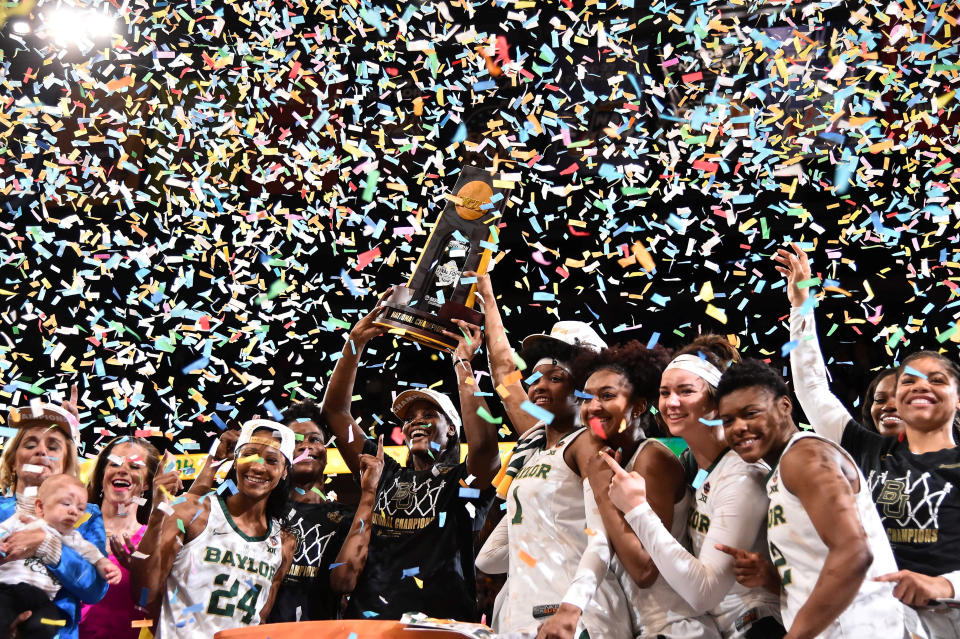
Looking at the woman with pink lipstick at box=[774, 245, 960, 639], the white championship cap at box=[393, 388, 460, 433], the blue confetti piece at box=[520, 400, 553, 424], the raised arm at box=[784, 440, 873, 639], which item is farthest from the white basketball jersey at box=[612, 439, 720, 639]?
the white championship cap at box=[393, 388, 460, 433]

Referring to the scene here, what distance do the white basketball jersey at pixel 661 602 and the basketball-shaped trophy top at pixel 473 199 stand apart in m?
1.37

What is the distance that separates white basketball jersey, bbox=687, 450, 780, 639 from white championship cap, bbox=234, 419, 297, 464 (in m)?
1.71

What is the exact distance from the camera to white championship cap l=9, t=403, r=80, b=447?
3.87 m

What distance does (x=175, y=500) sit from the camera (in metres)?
3.60

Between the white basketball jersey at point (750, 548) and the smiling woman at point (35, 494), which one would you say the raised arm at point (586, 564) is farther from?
the smiling woman at point (35, 494)

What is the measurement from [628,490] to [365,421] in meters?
4.15

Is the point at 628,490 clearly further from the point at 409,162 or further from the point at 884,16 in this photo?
the point at 409,162

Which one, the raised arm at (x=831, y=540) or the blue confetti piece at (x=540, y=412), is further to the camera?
the blue confetti piece at (x=540, y=412)

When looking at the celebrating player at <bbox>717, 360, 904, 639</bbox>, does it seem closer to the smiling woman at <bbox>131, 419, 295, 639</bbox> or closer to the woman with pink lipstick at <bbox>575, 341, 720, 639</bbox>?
the woman with pink lipstick at <bbox>575, 341, 720, 639</bbox>

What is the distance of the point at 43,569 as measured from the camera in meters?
3.29

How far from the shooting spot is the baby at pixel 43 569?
3232 millimetres

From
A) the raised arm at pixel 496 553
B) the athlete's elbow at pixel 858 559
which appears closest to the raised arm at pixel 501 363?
the raised arm at pixel 496 553

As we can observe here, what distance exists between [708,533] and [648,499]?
0.22 m

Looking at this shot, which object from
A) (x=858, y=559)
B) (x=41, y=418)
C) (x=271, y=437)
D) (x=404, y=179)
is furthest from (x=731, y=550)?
(x=404, y=179)
